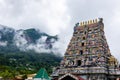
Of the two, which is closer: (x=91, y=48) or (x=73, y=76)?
(x=73, y=76)

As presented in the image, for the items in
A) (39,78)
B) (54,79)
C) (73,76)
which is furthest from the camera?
(54,79)

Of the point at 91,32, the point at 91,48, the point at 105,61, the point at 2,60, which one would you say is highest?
the point at 2,60

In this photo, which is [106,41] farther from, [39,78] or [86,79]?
[39,78]

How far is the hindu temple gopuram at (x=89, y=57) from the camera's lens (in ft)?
124

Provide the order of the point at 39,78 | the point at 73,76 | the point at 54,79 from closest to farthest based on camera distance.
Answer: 1. the point at 73,76
2. the point at 39,78
3. the point at 54,79

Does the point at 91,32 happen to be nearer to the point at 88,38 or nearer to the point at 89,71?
the point at 88,38

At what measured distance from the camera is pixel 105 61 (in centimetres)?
3859

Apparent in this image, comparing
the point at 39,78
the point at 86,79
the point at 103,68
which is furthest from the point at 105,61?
the point at 39,78

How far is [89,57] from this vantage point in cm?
3991

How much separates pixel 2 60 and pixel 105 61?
74429 mm

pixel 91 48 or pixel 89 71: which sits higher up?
pixel 91 48

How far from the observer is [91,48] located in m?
40.6

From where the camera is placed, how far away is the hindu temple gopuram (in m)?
37.9

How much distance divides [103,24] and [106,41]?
3.07 meters
